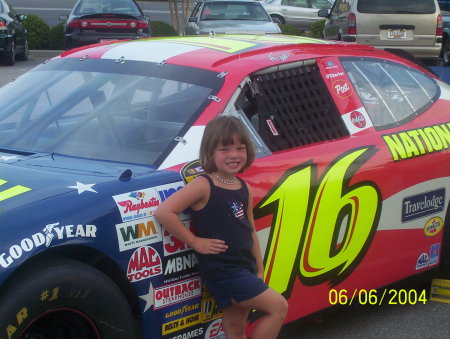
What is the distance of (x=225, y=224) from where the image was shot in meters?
3.24

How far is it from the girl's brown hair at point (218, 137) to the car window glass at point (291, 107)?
520 mm

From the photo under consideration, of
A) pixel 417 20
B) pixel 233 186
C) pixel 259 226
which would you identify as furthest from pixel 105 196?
Result: pixel 417 20

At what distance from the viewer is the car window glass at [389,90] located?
4.32m

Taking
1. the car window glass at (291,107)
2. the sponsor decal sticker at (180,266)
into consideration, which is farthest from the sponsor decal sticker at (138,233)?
the car window glass at (291,107)

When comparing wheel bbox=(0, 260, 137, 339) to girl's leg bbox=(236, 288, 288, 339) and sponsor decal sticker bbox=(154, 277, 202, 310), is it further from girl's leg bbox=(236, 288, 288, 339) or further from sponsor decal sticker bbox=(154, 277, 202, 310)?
girl's leg bbox=(236, 288, 288, 339)

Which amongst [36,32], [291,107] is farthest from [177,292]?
[36,32]

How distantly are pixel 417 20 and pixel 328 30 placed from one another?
2.45 meters

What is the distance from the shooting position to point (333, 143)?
4.01 metres

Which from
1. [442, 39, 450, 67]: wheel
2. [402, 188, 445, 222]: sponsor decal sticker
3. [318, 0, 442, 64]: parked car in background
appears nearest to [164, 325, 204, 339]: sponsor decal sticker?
[402, 188, 445, 222]: sponsor decal sticker

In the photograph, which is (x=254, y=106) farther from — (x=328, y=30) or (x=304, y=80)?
(x=328, y=30)

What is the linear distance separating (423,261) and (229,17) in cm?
1417

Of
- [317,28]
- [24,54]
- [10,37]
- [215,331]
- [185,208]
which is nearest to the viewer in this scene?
[185,208]

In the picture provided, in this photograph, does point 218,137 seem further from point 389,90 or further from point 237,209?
point 389,90

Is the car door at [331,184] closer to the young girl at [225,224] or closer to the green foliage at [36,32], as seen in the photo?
the young girl at [225,224]
